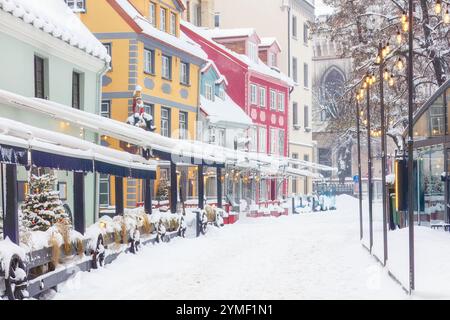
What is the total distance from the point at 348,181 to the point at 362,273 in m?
50.5

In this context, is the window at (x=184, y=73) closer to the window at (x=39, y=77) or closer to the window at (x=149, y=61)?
the window at (x=149, y=61)

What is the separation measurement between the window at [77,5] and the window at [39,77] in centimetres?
976

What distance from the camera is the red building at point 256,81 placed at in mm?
42750

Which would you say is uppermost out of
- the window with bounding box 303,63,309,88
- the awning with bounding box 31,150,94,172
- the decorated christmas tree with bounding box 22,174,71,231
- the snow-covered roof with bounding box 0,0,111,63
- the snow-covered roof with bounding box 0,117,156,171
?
the window with bounding box 303,63,309,88

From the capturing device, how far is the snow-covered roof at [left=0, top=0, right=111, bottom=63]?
17.7m

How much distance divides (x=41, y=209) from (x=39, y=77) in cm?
665

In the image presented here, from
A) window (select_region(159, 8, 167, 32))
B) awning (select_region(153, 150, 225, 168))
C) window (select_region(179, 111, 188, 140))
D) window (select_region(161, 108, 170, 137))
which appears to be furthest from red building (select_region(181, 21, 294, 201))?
awning (select_region(153, 150, 225, 168))

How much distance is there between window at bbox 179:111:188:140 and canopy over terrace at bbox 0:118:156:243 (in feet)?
52.5

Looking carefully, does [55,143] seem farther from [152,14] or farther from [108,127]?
[152,14]

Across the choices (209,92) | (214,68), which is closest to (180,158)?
(214,68)

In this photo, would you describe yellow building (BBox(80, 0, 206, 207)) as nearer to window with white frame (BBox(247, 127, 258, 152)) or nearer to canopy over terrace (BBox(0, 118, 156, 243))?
window with white frame (BBox(247, 127, 258, 152))

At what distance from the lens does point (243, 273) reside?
14.4 meters
